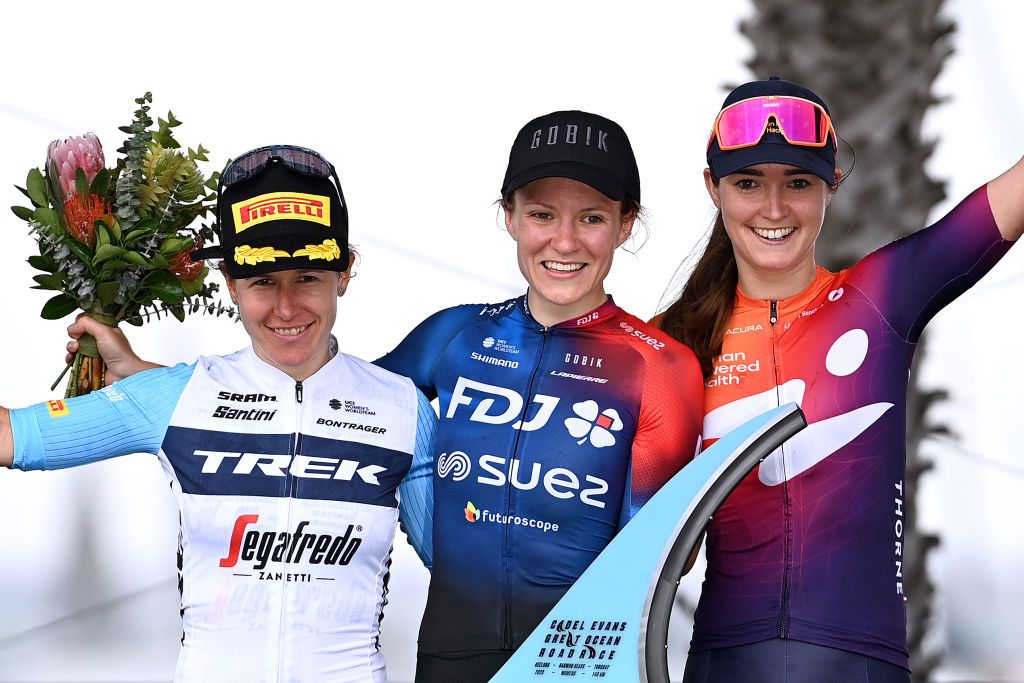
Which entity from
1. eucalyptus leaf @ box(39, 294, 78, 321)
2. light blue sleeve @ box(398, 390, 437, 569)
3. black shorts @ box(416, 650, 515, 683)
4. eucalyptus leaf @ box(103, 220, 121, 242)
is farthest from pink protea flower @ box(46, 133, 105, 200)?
black shorts @ box(416, 650, 515, 683)

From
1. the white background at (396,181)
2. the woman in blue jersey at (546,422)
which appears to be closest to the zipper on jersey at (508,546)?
the woman in blue jersey at (546,422)

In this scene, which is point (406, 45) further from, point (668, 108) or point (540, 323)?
point (540, 323)

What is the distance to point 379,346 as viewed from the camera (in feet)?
14.6

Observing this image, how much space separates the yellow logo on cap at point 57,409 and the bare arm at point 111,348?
219mm

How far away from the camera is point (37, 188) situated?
2.45m

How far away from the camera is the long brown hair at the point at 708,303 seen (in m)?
2.52

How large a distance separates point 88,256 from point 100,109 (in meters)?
2.18

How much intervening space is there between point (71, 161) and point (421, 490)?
980 millimetres

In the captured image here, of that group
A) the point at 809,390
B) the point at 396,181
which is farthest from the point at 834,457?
the point at 396,181

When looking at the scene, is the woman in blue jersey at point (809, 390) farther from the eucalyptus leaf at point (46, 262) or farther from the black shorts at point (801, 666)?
the eucalyptus leaf at point (46, 262)

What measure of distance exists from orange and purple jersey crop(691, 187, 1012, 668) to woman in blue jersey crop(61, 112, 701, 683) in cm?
16

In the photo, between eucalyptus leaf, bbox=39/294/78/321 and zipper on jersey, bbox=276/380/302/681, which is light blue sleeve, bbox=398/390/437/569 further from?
eucalyptus leaf, bbox=39/294/78/321

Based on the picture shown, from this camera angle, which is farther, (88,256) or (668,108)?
(668,108)

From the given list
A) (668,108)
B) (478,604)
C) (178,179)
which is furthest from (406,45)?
(478,604)
